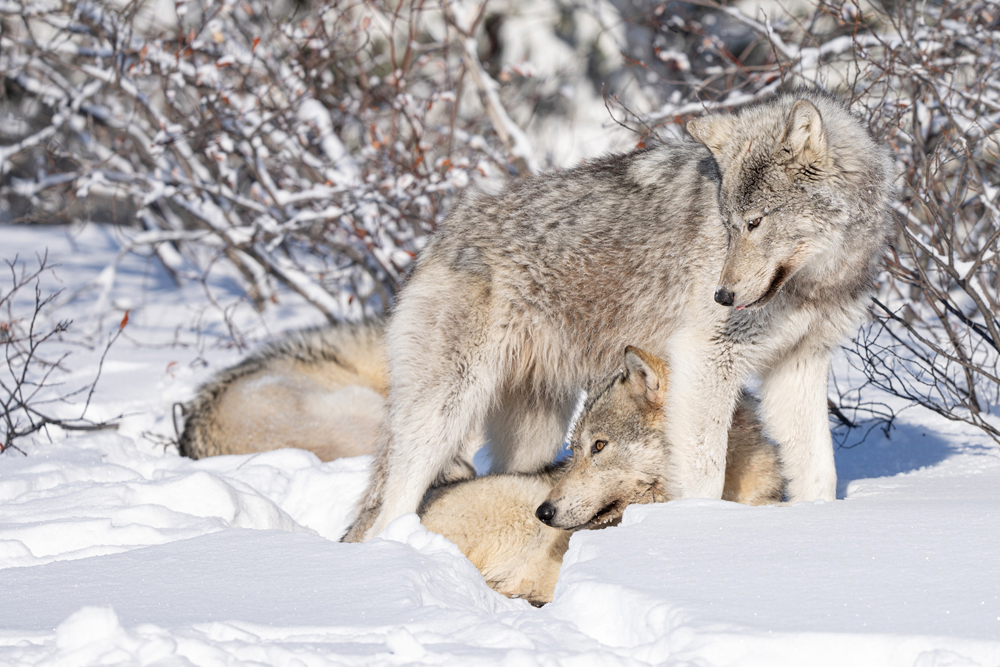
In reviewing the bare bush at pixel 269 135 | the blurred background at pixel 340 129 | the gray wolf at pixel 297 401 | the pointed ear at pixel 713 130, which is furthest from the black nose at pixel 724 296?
the bare bush at pixel 269 135

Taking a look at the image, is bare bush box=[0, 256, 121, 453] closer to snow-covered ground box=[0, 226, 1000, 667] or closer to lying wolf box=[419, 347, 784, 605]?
snow-covered ground box=[0, 226, 1000, 667]

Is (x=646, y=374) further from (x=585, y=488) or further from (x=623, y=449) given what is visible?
(x=585, y=488)

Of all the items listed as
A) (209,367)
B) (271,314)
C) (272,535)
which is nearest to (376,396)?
(209,367)

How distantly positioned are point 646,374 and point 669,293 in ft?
1.36

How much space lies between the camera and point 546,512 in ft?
13.8

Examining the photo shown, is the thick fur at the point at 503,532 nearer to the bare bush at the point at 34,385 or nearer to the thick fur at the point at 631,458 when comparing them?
the thick fur at the point at 631,458

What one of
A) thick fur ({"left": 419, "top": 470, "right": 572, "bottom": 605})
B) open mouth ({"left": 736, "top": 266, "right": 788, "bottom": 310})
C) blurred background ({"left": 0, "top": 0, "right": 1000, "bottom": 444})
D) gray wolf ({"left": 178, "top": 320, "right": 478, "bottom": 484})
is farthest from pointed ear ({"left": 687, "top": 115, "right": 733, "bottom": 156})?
gray wolf ({"left": 178, "top": 320, "right": 478, "bottom": 484})

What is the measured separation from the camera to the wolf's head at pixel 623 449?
14.4 ft

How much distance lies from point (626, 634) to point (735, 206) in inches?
80.6

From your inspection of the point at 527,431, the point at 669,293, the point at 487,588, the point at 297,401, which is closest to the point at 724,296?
the point at 669,293

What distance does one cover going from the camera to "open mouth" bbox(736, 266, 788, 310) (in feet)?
12.3

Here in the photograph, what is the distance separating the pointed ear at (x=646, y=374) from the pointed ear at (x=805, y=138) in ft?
3.82

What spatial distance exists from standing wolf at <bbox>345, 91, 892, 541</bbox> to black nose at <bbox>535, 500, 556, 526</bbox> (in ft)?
1.90

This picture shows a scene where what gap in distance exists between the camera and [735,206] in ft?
12.7
